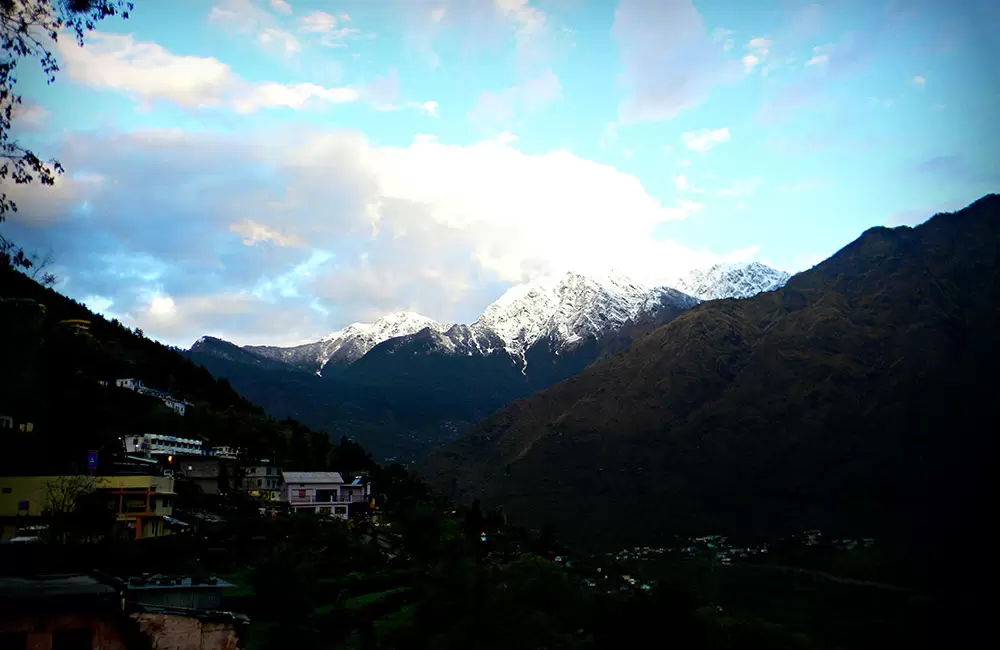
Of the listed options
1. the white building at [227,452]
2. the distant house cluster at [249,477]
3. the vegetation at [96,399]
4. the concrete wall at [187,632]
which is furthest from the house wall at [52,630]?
the white building at [227,452]

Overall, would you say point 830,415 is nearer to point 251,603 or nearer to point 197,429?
point 197,429

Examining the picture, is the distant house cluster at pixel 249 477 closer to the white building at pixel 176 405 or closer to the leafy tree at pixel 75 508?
the white building at pixel 176 405

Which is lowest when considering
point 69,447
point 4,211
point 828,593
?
point 828,593

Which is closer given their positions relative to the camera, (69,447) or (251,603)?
(251,603)

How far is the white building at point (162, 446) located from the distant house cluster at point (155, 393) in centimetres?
1262

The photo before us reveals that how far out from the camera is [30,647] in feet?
29.9

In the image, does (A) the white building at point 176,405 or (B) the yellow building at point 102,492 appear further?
(A) the white building at point 176,405

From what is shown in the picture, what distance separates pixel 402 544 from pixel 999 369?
6458 cm

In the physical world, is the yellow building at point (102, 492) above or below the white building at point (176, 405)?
below

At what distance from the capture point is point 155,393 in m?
68.7

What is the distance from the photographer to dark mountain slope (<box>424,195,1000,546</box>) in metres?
76.2

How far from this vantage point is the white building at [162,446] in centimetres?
5027

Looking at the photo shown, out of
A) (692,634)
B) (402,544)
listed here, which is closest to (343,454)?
(402,544)

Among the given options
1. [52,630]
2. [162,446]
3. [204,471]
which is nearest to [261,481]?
[204,471]
